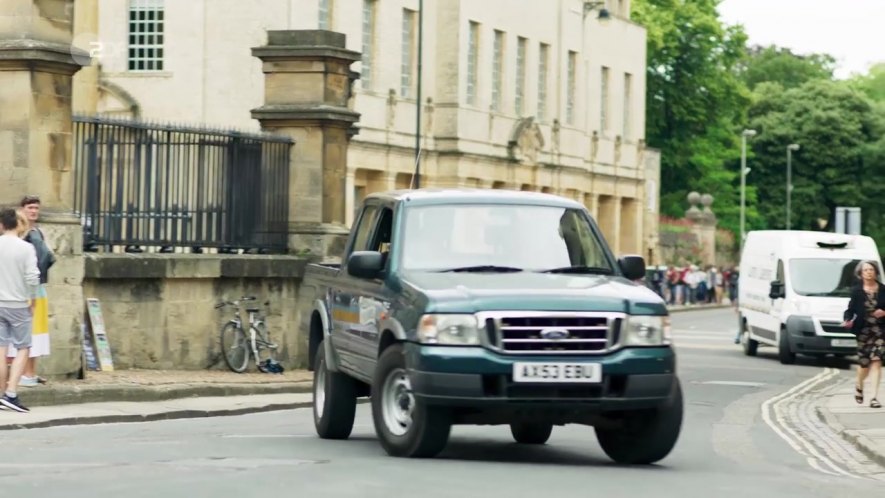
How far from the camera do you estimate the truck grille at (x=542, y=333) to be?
13758 millimetres

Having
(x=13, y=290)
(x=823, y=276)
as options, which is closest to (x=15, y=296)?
(x=13, y=290)

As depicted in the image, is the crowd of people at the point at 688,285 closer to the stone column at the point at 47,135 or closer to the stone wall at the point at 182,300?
the stone wall at the point at 182,300

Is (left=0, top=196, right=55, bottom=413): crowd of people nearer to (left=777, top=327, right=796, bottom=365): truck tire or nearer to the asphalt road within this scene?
the asphalt road

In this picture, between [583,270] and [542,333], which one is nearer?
[542,333]

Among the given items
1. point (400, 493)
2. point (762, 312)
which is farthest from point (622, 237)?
point (400, 493)

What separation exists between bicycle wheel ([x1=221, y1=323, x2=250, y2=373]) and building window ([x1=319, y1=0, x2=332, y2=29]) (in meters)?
32.9

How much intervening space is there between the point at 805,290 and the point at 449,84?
30779 mm

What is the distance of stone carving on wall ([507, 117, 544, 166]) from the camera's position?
70.4 meters

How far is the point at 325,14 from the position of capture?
5825 centimetres

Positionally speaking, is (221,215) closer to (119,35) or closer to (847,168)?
(119,35)

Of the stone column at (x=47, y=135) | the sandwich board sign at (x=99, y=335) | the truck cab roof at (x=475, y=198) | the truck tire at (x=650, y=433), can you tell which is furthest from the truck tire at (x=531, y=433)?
the sandwich board sign at (x=99, y=335)

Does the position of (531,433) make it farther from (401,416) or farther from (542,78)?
(542,78)

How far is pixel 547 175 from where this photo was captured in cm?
7381

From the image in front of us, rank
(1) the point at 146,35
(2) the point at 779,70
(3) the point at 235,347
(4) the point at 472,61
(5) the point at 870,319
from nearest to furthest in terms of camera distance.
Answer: (5) the point at 870,319, (3) the point at 235,347, (1) the point at 146,35, (4) the point at 472,61, (2) the point at 779,70
